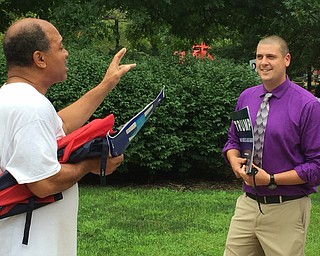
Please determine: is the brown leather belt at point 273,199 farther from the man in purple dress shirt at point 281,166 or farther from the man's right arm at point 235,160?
the man's right arm at point 235,160

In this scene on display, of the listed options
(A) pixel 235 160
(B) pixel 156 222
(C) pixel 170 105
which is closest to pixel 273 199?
(A) pixel 235 160

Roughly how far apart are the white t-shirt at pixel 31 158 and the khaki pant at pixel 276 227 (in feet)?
4.82

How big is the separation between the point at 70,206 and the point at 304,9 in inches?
380

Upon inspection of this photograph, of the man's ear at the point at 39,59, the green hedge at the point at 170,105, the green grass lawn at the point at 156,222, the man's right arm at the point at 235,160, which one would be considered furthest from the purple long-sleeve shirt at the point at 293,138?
the green hedge at the point at 170,105

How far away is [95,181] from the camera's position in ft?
30.4

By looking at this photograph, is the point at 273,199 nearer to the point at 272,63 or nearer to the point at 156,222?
the point at 272,63

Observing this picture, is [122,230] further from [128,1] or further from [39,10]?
[39,10]

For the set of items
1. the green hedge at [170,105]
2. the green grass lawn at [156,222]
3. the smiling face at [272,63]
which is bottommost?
the green grass lawn at [156,222]

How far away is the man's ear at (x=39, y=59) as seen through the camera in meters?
2.27

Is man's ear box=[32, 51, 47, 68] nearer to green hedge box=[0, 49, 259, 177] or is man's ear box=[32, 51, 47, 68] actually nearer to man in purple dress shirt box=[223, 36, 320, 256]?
man in purple dress shirt box=[223, 36, 320, 256]

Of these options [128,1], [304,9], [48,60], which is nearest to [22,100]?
[48,60]

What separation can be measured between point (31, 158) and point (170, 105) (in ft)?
22.1

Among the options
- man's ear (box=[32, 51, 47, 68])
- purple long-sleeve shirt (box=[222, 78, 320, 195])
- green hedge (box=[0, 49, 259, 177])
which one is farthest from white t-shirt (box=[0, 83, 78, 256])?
green hedge (box=[0, 49, 259, 177])

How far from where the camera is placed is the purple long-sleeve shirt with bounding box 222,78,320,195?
3.18 m
